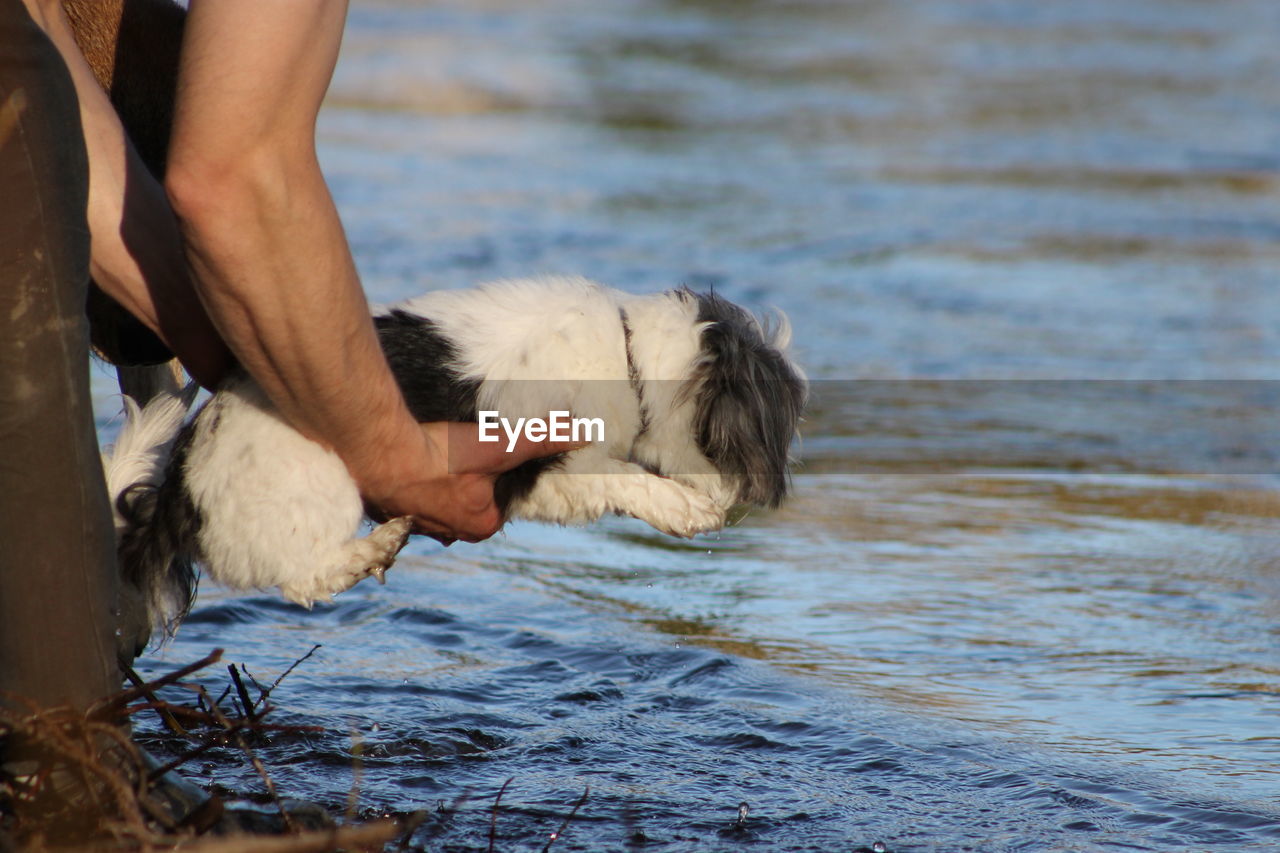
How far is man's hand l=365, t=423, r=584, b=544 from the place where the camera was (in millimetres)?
3293

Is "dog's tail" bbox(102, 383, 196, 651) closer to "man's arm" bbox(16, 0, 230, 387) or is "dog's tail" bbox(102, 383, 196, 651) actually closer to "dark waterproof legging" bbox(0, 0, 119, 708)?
"man's arm" bbox(16, 0, 230, 387)

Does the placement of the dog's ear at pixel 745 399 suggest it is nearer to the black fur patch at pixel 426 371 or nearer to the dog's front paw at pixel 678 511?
the dog's front paw at pixel 678 511

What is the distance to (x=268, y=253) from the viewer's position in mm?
2721

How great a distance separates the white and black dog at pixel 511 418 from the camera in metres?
3.22

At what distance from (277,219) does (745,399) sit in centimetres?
124

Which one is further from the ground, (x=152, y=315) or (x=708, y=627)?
(x=152, y=315)

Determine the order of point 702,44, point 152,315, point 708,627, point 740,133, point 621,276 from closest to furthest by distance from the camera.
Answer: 1. point 152,315
2. point 708,627
3. point 621,276
4. point 740,133
5. point 702,44

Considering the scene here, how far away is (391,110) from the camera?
1280 centimetres

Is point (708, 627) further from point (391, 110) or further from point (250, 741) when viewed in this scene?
point (391, 110)

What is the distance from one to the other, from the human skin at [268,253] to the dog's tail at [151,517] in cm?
19

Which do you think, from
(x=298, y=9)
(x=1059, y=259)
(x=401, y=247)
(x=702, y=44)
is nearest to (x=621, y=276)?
(x=401, y=247)

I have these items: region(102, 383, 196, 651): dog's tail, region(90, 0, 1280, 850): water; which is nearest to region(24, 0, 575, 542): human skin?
region(102, 383, 196, 651): dog's tail

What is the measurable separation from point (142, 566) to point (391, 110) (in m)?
9.94

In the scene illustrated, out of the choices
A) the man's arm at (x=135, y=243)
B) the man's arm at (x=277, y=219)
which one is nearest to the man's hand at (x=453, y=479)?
the man's arm at (x=277, y=219)
